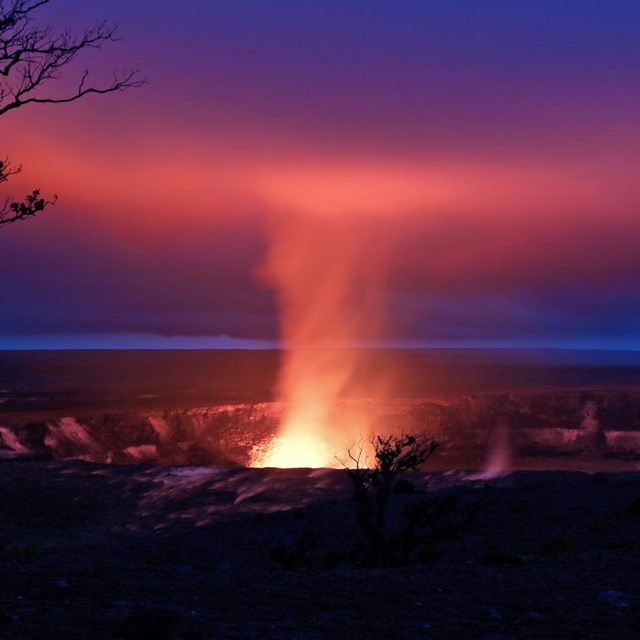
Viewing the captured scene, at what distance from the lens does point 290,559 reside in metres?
16.1

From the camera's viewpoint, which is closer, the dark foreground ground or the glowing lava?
the dark foreground ground

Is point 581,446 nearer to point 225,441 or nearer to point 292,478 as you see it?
point 225,441

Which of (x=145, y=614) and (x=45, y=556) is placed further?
(x=45, y=556)

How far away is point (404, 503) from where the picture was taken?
2131cm

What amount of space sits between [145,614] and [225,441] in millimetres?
39204

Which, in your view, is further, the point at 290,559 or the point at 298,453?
the point at 298,453

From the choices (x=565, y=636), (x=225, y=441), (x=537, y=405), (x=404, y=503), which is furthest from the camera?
(x=537, y=405)

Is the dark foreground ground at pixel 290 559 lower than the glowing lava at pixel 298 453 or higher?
higher

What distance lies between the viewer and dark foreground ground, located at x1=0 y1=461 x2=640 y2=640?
25.6 ft

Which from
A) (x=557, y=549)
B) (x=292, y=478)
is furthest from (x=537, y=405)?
(x=557, y=549)

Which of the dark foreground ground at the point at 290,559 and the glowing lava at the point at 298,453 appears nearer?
the dark foreground ground at the point at 290,559

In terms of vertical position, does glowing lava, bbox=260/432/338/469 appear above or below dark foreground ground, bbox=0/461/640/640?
below

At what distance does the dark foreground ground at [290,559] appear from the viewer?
25.6 feet

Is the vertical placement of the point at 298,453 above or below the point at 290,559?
below
